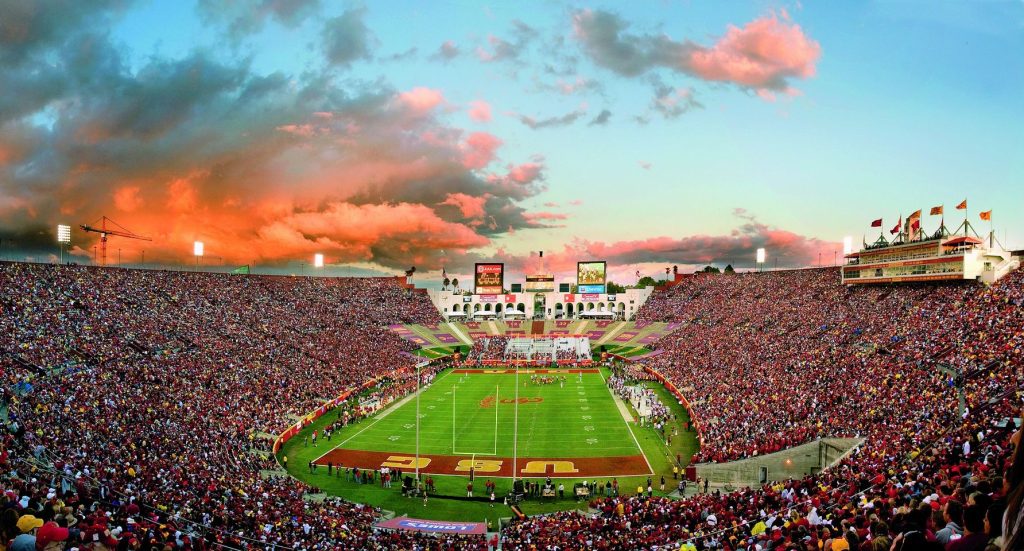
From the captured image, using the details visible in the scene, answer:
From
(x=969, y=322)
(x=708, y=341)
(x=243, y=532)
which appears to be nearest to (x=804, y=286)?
(x=708, y=341)

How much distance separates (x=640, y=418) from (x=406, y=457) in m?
18.0

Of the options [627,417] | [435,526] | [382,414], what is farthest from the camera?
[382,414]

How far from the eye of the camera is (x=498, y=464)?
1303 inches

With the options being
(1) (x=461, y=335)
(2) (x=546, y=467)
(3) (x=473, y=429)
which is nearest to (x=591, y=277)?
(1) (x=461, y=335)

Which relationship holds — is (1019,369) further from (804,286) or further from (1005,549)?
(804,286)

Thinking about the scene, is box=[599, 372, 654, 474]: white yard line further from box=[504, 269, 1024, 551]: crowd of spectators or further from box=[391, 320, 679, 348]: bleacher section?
box=[391, 320, 679, 348]: bleacher section

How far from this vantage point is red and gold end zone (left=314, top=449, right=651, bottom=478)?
31.5 m

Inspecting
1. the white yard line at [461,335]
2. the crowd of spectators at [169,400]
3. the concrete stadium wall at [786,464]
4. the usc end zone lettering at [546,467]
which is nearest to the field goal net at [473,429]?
the usc end zone lettering at [546,467]

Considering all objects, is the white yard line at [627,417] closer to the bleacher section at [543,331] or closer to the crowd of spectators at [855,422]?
the crowd of spectators at [855,422]

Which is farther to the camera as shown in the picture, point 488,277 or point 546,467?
point 488,277

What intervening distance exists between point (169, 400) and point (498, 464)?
20211 mm

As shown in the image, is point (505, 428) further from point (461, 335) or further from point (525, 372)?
point (461, 335)

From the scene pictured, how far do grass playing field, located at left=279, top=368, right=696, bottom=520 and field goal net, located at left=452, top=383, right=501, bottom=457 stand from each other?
7 centimetres

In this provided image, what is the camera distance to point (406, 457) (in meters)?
34.4
